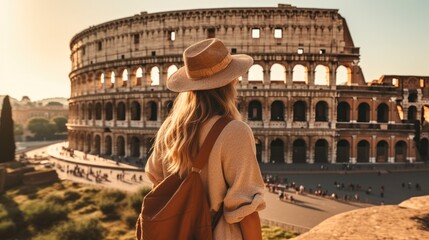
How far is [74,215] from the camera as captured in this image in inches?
721

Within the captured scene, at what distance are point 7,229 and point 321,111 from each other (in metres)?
27.0

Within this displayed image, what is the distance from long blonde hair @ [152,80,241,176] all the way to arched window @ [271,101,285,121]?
30.1 meters

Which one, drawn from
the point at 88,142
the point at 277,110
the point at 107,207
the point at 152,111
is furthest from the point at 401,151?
the point at 88,142

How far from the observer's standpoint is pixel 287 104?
101 ft

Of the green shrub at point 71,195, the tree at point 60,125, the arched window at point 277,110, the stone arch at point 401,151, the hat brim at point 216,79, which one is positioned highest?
the arched window at point 277,110

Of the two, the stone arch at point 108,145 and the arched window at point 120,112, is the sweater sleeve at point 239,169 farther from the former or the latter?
the stone arch at point 108,145

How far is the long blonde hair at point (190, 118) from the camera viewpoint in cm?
203

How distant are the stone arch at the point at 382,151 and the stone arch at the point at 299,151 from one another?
7085 millimetres

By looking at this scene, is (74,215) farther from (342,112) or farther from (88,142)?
(342,112)

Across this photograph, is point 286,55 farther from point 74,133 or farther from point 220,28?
point 74,133

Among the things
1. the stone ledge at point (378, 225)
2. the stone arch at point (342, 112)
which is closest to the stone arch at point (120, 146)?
the stone arch at point (342, 112)

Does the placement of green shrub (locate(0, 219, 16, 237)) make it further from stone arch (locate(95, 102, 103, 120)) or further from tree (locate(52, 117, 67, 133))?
tree (locate(52, 117, 67, 133))

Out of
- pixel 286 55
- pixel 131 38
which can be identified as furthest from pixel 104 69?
pixel 286 55

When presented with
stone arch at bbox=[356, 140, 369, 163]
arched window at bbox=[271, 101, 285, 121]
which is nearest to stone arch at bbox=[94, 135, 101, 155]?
arched window at bbox=[271, 101, 285, 121]
